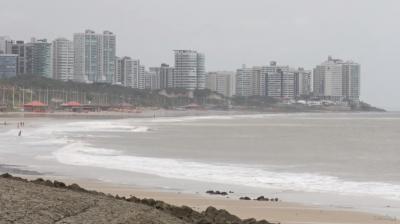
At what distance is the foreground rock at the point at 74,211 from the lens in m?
7.43

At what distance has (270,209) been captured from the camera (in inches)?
502

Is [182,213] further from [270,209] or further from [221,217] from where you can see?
[270,209]

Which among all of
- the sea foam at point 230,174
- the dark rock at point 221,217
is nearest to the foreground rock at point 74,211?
the dark rock at point 221,217

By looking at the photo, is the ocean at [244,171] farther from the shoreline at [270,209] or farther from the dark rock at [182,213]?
the dark rock at [182,213]

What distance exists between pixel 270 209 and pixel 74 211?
18.9 feet

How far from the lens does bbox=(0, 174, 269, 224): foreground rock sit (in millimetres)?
7426

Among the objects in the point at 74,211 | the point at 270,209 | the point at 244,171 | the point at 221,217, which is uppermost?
the point at 74,211

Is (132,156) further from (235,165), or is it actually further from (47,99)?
(47,99)

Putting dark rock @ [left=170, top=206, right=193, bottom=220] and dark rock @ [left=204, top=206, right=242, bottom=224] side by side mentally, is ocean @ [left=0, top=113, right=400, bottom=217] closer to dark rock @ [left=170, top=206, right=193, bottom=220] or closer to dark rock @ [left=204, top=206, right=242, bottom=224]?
dark rock @ [left=204, top=206, right=242, bottom=224]

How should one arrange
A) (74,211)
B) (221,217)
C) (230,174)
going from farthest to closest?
(230,174), (221,217), (74,211)

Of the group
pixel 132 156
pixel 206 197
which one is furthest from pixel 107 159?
pixel 206 197

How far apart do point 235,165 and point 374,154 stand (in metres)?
13.0

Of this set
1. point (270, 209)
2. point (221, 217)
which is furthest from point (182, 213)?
point (270, 209)

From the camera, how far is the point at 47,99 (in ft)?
556
